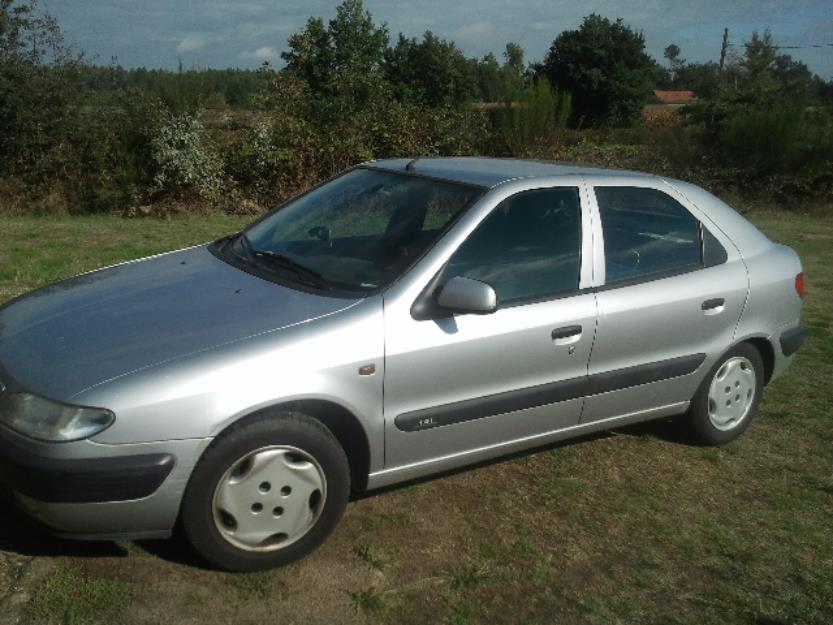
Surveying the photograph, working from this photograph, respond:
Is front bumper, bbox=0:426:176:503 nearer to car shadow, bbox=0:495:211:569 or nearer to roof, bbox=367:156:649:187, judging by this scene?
car shadow, bbox=0:495:211:569

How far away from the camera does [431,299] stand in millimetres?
3805

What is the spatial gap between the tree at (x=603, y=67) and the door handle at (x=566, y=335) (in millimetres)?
52015

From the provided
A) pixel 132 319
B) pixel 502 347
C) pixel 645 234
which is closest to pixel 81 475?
pixel 132 319

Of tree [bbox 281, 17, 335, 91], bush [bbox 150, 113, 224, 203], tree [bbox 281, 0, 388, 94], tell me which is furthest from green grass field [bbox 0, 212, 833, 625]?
tree [bbox 281, 0, 388, 94]

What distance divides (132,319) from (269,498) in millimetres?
930

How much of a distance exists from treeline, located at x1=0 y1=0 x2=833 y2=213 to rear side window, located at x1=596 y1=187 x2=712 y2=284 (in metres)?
11.0

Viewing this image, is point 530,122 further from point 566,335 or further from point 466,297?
point 466,297

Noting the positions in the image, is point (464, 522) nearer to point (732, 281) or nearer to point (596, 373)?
point (596, 373)

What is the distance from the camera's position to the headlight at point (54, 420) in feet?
10.2

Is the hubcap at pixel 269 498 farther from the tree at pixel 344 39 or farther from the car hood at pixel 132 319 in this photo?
the tree at pixel 344 39

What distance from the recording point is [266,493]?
135 inches

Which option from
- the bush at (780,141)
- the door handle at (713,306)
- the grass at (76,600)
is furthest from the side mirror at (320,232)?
the bush at (780,141)

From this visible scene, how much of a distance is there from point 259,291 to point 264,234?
87 centimetres

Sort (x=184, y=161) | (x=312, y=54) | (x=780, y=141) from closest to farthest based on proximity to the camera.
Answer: (x=184, y=161), (x=780, y=141), (x=312, y=54)
